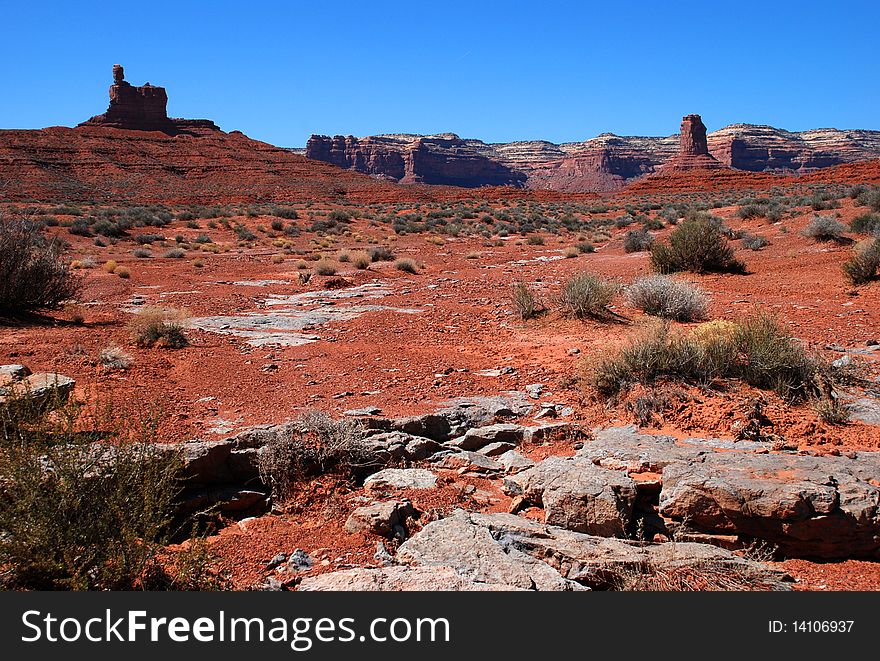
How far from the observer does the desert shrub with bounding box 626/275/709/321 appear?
31.1ft

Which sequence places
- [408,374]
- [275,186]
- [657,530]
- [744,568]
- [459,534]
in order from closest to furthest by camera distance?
[744,568] → [459,534] → [657,530] → [408,374] → [275,186]

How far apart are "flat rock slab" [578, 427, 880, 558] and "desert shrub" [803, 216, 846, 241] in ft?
47.5

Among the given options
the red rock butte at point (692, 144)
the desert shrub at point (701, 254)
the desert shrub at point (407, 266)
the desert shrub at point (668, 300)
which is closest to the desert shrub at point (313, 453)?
the desert shrub at point (668, 300)

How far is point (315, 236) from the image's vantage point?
101 ft

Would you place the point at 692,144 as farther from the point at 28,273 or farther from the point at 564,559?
the point at 564,559

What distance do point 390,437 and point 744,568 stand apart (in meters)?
2.94

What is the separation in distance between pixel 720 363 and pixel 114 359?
23.7ft

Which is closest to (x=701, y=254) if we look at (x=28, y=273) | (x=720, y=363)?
(x=720, y=363)

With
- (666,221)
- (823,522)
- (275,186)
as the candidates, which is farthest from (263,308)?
(275,186)

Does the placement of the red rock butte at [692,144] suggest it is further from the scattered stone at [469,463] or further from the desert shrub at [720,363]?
the scattered stone at [469,463]

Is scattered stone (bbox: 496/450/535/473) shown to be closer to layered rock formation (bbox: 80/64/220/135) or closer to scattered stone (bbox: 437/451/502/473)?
scattered stone (bbox: 437/451/502/473)
